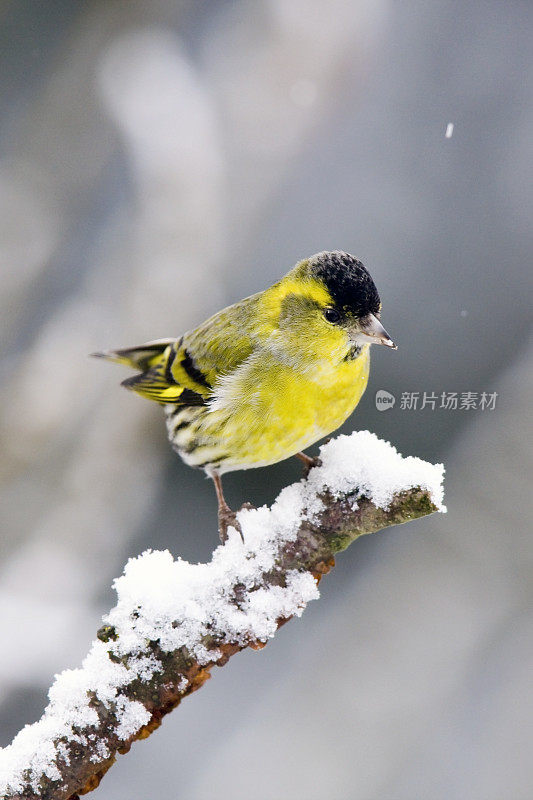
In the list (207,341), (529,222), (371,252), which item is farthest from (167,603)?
(529,222)

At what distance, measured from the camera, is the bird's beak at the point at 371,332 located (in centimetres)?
171

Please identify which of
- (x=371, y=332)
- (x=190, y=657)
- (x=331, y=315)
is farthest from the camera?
(x=331, y=315)

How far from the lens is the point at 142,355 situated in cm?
265

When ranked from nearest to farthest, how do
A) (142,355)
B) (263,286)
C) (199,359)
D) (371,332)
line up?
(371,332), (199,359), (142,355), (263,286)

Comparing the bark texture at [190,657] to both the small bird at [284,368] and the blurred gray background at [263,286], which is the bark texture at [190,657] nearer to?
the small bird at [284,368]

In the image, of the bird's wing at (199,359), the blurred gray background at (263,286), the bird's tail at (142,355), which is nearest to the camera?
the bird's wing at (199,359)

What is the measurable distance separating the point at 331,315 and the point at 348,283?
0.11 meters

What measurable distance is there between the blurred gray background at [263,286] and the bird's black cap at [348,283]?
6.11 feet

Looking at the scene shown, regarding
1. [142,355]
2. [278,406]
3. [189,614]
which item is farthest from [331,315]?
[142,355]

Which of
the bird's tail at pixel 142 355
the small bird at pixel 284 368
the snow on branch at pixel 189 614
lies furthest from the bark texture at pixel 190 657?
the bird's tail at pixel 142 355

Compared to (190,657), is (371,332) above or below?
above

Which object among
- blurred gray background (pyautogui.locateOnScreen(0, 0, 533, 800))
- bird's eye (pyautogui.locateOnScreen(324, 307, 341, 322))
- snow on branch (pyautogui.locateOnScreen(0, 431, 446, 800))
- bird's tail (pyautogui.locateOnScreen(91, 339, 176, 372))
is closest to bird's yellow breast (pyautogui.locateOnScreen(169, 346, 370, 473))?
bird's eye (pyautogui.locateOnScreen(324, 307, 341, 322))

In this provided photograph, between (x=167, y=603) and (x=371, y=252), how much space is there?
2.85 metres

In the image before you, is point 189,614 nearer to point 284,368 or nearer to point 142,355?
point 284,368
